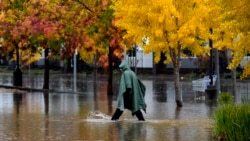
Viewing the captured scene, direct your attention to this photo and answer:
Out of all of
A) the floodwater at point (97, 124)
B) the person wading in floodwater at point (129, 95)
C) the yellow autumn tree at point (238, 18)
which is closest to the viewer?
the yellow autumn tree at point (238, 18)

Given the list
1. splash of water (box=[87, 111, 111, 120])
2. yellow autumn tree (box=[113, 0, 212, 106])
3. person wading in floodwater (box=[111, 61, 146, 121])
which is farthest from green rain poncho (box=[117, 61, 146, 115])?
yellow autumn tree (box=[113, 0, 212, 106])

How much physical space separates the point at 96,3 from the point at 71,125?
15411 mm

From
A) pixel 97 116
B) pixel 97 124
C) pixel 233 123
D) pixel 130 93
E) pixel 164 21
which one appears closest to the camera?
pixel 233 123

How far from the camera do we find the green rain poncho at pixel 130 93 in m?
19.6

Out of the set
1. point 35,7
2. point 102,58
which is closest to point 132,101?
point 35,7

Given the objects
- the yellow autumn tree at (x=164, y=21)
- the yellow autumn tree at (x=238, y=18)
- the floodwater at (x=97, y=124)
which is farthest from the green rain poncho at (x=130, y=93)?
the yellow autumn tree at (x=238, y=18)

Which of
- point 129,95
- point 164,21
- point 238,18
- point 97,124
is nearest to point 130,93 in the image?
point 129,95

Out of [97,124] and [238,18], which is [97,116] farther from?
[238,18]

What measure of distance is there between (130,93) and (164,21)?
612 centimetres

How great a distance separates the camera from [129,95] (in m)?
20.0

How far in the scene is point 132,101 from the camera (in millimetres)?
19828

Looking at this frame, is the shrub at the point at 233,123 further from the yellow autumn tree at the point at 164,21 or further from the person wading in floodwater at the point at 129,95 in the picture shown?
the yellow autumn tree at the point at 164,21

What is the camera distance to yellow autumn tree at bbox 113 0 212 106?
2495 cm

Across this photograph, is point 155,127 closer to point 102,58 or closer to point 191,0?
point 191,0
